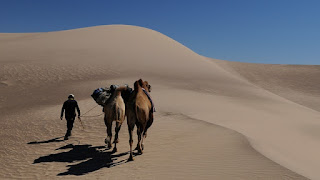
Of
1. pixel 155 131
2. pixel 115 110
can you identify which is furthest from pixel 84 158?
pixel 155 131

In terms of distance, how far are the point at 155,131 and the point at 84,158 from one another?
329cm

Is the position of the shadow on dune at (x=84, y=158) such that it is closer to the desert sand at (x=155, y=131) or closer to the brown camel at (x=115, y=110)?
the desert sand at (x=155, y=131)

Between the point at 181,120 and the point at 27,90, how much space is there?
609 inches

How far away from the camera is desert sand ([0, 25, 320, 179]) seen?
7.48 m

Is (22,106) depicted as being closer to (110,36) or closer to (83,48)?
(83,48)

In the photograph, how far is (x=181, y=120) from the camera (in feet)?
41.9

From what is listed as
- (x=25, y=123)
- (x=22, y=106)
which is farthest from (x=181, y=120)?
(x=22, y=106)

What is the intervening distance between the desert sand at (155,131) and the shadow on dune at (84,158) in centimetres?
3

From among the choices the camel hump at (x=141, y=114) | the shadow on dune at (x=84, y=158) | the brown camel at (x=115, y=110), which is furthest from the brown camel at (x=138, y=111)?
the shadow on dune at (x=84, y=158)

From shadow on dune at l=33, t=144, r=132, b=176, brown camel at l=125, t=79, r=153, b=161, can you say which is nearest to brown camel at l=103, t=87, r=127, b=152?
brown camel at l=125, t=79, r=153, b=161

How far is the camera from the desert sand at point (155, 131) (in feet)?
24.6

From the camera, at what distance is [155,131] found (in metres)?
11.2

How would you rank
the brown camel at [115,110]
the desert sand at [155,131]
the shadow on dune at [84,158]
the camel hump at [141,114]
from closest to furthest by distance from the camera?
the desert sand at [155,131] < the shadow on dune at [84,158] < the camel hump at [141,114] < the brown camel at [115,110]

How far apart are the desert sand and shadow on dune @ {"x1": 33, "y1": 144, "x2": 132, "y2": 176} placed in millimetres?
29
